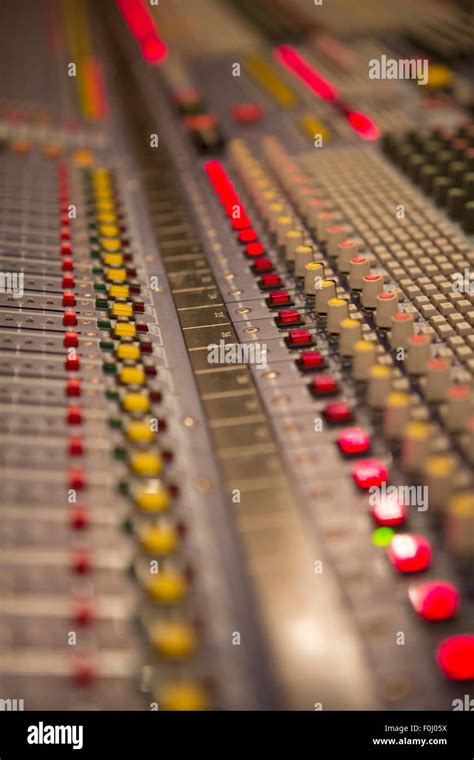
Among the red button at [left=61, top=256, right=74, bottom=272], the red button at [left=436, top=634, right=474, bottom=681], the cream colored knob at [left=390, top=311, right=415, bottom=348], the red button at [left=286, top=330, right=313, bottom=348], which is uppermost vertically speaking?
the red button at [left=61, top=256, right=74, bottom=272]

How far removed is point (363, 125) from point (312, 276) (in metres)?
1.36

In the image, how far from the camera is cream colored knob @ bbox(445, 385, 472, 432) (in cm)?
169

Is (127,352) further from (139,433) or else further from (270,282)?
(270,282)

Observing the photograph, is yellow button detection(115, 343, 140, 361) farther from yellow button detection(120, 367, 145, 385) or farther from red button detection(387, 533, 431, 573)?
red button detection(387, 533, 431, 573)

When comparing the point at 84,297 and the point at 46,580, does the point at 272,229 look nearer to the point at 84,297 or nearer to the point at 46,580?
the point at 84,297

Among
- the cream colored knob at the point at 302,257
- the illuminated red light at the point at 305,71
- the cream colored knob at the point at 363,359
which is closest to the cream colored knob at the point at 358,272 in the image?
the cream colored knob at the point at 302,257

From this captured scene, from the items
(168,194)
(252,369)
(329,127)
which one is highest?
(329,127)

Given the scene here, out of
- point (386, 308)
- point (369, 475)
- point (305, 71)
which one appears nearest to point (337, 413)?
point (369, 475)

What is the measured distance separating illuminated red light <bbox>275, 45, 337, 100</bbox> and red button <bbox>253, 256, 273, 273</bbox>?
1495mm

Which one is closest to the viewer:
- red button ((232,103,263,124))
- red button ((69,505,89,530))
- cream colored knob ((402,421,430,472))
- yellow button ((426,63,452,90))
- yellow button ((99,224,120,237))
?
red button ((69,505,89,530))

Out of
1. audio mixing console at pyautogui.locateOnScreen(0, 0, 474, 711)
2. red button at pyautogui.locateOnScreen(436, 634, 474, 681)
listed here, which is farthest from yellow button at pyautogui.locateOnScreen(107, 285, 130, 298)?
red button at pyautogui.locateOnScreen(436, 634, 474, 681)

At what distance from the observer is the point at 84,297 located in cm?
233
